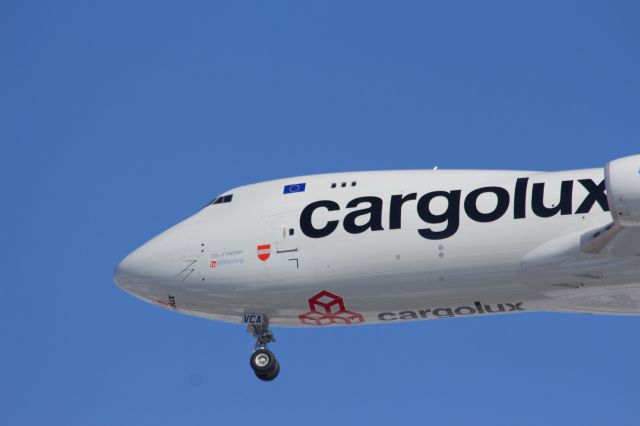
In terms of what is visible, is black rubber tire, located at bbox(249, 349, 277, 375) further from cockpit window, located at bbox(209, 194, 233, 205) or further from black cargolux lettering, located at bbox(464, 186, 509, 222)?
black cargolux lettering, located at bbox(464, 186, 509, 222)

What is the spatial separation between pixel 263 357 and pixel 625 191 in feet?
41.0

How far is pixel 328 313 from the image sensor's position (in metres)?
41.6

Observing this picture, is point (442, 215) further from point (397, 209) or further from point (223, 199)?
point (223, 199)

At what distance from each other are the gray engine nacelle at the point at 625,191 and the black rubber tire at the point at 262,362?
1181 cm

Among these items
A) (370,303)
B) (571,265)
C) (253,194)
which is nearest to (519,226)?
(571,265)

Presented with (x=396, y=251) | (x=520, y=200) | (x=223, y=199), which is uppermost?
(x=223, y=199)

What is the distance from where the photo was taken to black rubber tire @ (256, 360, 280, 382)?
141 feet

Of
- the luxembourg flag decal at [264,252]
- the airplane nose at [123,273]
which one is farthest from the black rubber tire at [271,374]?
the airplane nose at [123,273]

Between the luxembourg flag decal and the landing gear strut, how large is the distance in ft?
7.27

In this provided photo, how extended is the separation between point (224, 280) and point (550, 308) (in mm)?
9020

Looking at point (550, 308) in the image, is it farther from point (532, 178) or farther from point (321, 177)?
point (321, 177)

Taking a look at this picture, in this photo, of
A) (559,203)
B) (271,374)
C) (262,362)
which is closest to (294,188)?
(262,362)

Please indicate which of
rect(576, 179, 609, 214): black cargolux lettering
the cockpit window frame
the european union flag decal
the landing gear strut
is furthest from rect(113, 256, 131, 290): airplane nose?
rect(576, 179, 609, 214): black cargolux lettering

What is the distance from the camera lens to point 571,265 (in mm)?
38000
